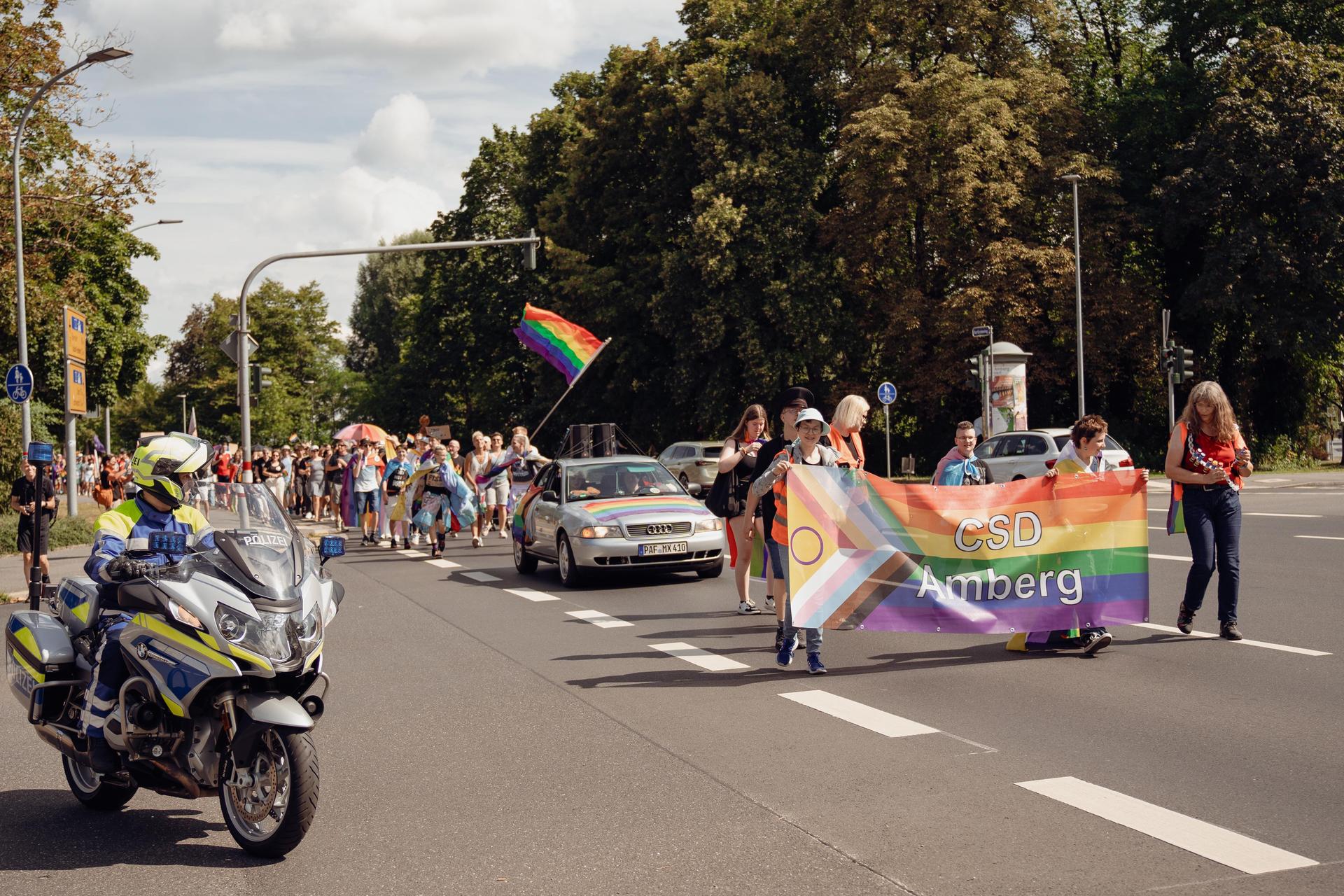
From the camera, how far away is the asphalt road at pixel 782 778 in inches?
193

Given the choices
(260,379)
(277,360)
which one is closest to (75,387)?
(260,379)

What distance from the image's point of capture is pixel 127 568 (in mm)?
5242

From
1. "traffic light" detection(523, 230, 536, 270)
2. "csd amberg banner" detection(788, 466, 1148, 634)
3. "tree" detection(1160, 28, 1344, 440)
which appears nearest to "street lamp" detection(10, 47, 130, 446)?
"traffic light" detection(523, 230, 536, 270)

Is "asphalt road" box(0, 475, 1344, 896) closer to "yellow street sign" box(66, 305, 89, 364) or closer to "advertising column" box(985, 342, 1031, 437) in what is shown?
"yellow street sign" box(66, 305, 89, 364)

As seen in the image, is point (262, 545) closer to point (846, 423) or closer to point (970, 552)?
point (970, 552)

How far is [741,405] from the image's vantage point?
44594mm

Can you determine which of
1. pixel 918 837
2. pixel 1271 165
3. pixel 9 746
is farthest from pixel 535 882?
pixel 1271 165

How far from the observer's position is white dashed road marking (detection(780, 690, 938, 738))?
718 centimetres

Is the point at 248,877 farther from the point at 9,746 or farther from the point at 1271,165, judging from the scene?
the point at 1271,165

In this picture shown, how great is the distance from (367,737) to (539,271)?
45965 mm

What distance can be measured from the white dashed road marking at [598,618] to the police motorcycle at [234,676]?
6.57m

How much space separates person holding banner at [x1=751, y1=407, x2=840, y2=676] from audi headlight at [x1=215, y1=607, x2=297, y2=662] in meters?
4.53

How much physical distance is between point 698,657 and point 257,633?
5289 mm

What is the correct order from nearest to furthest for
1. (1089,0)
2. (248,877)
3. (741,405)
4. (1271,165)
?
(248,877), (1271,165), (741,405), (1089,0)
